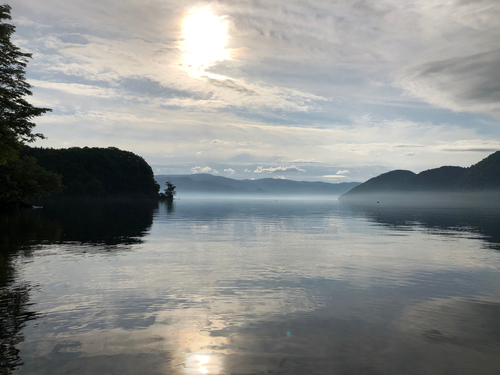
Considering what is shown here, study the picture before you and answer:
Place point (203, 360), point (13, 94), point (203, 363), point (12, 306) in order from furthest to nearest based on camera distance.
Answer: point (13, 94) → point (12, 306) → point (203, 360) → point (203, 363)

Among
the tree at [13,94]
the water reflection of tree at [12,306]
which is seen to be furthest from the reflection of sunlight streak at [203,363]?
the tree at [13,94]

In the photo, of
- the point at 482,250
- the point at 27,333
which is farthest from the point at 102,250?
the point at 482,250

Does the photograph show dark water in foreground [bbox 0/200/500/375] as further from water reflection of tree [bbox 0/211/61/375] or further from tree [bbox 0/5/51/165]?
tree [bbox 0/5/51/165]

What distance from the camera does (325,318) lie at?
1245 centimetres

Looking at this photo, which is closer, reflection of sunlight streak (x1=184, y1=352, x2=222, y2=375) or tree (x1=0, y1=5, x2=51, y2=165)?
reflection of sunlight streak (x1=184, y1=352, x2=222, y2=375)

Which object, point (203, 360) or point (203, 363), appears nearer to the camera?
point (203, 363)

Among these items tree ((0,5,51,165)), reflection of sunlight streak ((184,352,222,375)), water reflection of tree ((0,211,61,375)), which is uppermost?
tree ((0,5,51,165))

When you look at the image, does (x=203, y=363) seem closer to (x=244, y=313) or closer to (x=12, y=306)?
(x=244, y=313)

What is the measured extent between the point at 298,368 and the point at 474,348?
225 inches

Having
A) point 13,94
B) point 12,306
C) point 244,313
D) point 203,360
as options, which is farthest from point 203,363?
point 13,94

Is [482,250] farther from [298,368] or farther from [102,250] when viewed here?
[102,250]

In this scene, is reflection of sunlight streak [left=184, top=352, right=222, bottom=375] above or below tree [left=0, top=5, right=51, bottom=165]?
below

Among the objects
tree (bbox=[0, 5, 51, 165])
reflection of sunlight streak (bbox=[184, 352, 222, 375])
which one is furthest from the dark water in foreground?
tree (bbox=[0, 5, 51, 165])

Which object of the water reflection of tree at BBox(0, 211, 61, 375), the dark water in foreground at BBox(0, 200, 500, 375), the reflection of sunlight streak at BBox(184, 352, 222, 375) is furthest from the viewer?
the dark water in foreground at BBox(0, 200, 500, 375)
